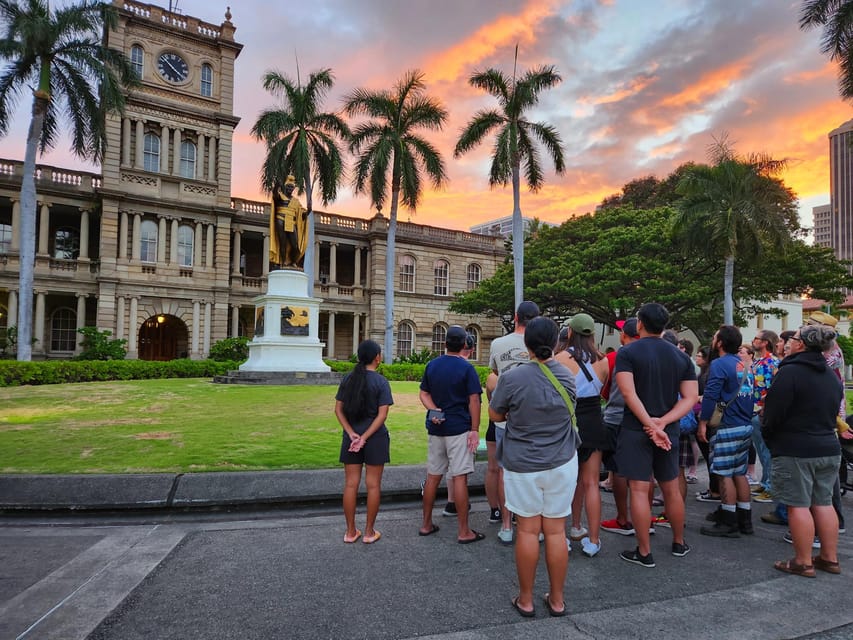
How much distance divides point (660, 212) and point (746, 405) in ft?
83.2

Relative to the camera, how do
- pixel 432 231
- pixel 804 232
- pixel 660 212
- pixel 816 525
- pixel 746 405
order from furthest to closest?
pixel 432 231, pixel 804 232, pixel 660 212, pixel 746 405, pixel 816 525

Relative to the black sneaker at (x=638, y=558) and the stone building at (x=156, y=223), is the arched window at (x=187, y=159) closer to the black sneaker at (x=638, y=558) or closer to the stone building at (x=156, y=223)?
the stone building at (x=156, y=223)

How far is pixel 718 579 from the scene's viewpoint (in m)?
3.77

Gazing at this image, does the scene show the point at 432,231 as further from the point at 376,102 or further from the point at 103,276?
the point at 103,276

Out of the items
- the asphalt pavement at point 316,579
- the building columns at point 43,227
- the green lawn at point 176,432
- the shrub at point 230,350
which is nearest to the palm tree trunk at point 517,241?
the green lawn at point 176,432

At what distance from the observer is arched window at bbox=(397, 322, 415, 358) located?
37.2 m

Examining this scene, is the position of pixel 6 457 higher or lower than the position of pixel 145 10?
lower

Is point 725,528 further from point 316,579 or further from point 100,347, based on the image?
point 100,347

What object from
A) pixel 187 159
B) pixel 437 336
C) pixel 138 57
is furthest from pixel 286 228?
pixel 437 336

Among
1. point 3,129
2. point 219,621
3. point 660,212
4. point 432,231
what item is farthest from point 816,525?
point 432,231

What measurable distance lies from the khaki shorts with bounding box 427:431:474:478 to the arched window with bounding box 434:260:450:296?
3413 centimetres

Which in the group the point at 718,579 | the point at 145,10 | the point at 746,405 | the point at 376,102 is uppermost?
the point at 145,10

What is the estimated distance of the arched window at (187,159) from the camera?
3103 centimetres

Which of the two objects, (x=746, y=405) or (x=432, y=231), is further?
(x=432, y=231)
